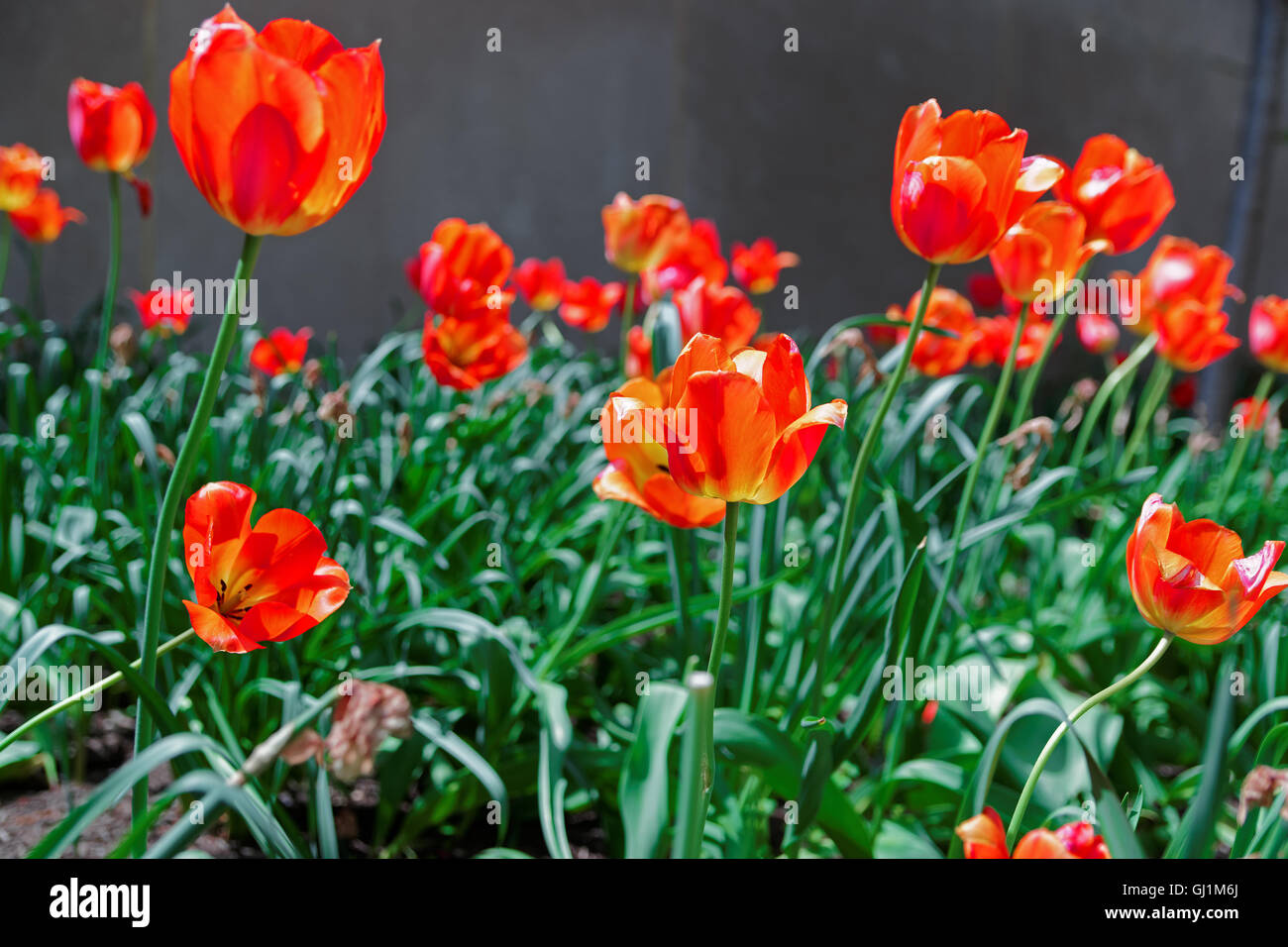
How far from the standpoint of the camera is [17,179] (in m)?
1.87

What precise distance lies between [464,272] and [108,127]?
1.66ft

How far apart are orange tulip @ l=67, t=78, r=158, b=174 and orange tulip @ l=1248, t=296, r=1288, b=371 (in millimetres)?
1855

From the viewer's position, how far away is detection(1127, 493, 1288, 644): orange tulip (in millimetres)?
594

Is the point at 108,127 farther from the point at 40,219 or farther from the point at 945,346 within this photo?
the point at 945,346

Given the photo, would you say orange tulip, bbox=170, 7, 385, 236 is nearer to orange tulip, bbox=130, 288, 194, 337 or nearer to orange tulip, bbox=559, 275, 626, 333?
orange tulip, bbox=130, 288, 194, 337

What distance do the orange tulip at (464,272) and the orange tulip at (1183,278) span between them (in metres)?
0.92

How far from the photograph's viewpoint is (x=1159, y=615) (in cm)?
62

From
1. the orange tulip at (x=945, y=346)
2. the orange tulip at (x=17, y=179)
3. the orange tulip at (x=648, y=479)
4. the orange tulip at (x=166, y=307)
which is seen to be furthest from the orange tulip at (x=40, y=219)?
the orange tulip at (x=648, y=479)

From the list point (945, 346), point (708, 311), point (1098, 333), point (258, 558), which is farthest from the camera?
point (1098, 333)

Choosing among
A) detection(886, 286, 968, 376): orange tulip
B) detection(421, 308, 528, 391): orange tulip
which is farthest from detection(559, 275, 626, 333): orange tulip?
detection(421, 308, 528, 391): orange tulip

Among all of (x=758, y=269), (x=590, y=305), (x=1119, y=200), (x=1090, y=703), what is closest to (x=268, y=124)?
(x=1090, y=703)

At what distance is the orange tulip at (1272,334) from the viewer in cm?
178

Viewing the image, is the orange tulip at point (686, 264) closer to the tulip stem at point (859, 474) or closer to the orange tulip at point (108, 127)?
the tulip stem at point (859, 474)

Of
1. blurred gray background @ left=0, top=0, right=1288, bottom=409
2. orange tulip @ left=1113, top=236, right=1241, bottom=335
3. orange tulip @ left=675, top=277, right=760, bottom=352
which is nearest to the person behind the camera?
orange tulip @ left=675, top=277, right=760, bottom=352
